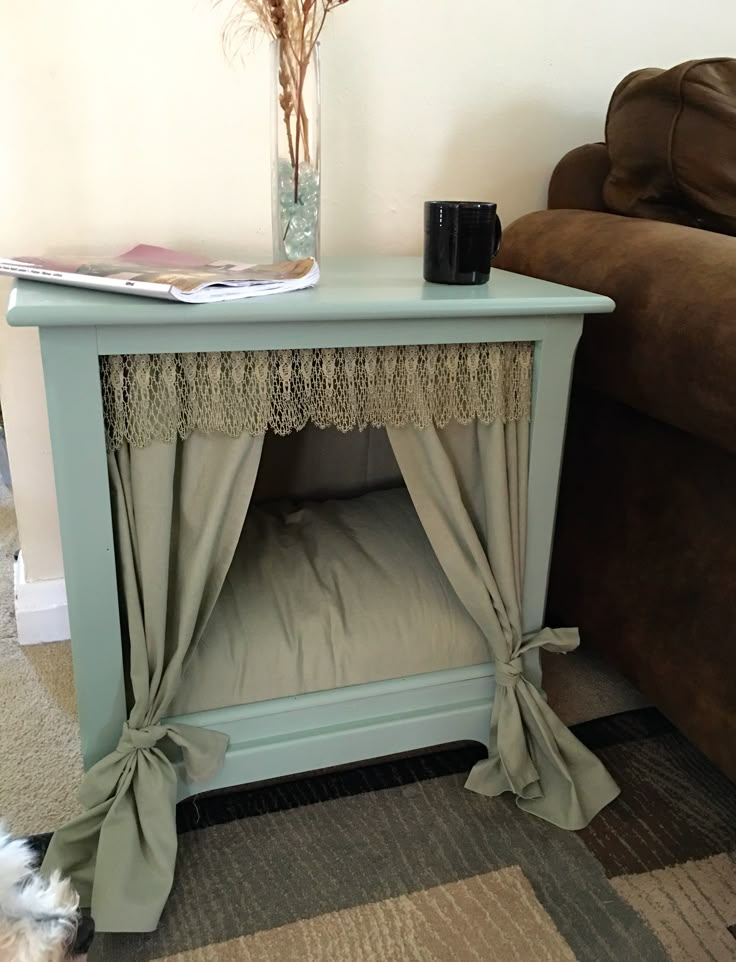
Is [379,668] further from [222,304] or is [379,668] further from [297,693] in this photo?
[222,304]

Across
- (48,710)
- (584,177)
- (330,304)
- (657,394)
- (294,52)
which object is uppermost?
(294,52)

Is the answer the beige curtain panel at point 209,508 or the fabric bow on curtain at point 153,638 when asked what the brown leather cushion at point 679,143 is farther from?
the fabric bow on curtain at point 153,638

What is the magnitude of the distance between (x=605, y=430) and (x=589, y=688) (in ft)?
1.44

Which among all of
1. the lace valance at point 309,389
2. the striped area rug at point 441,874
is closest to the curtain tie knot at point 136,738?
the striped area rug at point 441,874

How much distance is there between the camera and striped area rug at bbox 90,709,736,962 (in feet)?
2.92

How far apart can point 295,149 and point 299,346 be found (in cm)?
34

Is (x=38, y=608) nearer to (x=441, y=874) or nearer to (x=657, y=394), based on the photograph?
(x=441, y=874)

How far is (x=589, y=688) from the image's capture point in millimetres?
1318

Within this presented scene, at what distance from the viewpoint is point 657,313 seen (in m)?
0.95

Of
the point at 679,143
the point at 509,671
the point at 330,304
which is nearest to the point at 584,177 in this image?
the point at 679,143

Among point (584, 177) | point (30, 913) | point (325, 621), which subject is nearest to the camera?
point (30, 913)

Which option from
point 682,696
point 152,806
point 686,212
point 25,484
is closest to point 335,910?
point 152,806

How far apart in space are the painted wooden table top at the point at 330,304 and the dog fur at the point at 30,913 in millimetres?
453

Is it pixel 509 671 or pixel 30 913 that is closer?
pixel 30 913
